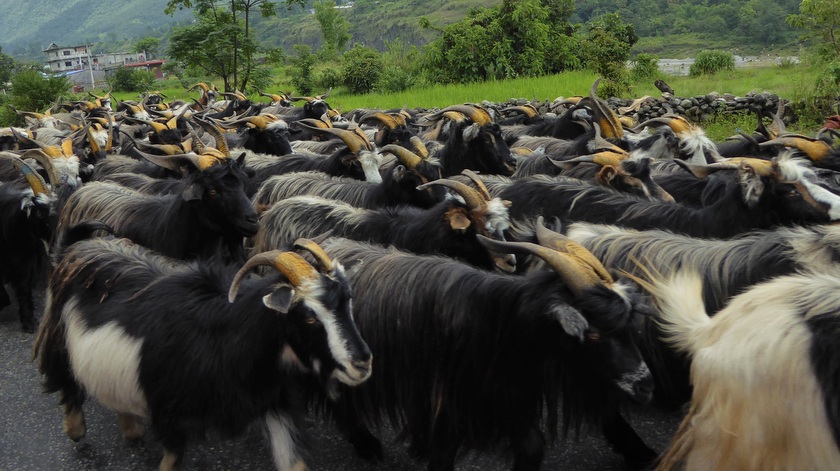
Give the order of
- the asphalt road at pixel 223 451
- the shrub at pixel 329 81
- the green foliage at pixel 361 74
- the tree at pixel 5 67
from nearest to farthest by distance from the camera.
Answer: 1. the asphalt road at pixel 223 451
2. the green foliage at pixel 361 74
3. the shrub at pixel 329 81
4. the tree at pixel 5 67

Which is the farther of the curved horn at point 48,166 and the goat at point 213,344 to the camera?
the curved horn at point 48,166

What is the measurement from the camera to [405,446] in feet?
12.0

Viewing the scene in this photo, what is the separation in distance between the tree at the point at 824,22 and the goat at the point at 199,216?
410 inches

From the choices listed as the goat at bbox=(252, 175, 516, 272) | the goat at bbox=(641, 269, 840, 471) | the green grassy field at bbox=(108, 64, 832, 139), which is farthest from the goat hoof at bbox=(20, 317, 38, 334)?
the green grassy field at bbox=(108, 64, 832, 139)

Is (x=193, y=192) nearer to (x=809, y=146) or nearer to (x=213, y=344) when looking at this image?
(x=213, y=344)

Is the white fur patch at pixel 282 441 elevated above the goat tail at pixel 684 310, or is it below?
below

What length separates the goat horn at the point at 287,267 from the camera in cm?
277

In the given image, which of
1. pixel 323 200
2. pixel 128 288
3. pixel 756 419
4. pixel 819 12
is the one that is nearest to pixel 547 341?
pixel 756 419

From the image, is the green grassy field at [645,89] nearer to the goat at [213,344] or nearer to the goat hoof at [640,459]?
the goat hoof at [640,459]

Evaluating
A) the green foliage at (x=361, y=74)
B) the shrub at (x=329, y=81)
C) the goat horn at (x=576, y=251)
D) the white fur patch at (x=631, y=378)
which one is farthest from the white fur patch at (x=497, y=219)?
the shrub at (x=329, y=81)

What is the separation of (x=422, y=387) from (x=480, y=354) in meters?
0.38

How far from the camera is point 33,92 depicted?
64.1 ft

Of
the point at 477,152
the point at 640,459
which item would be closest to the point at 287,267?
the point at 640,459

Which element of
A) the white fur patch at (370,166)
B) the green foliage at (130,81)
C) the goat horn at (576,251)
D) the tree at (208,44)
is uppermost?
the tree at (208,44)
